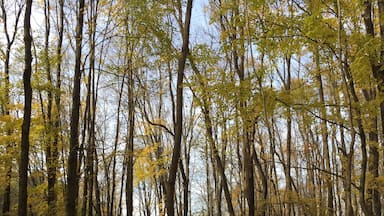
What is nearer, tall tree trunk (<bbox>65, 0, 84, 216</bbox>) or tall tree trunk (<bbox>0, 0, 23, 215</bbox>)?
tall tree trunk (<bbox>65, 0, 84, 216</bbox>)

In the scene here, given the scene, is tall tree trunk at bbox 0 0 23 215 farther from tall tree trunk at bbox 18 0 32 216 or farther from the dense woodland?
tall tree trunk at bbox 18 0 32 216

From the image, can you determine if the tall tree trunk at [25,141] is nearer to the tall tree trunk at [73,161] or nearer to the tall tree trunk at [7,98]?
the tall tree trunk at [73,161]

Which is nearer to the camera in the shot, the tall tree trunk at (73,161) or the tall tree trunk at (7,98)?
the tall tree trunk at (73,161)

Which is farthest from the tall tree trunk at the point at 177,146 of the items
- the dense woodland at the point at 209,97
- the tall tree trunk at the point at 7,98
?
the tall tree trunk at the point at 7,98

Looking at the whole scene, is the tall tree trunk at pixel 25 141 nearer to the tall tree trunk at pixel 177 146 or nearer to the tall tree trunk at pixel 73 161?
the tall tree trunk at pixel 73 161

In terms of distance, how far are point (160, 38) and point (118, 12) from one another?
2791 millimetres

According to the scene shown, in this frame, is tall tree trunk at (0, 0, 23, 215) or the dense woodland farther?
tall tree trunk at (0, 0, 23, 215)

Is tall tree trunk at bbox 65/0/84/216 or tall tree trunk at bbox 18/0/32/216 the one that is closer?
tall tree trunk at bbox 18/0/32/216

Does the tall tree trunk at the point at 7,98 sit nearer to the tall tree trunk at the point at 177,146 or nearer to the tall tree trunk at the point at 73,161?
the tall tree trunk at the point at 73,161

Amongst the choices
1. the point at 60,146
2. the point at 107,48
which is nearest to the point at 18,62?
the point at 107,48

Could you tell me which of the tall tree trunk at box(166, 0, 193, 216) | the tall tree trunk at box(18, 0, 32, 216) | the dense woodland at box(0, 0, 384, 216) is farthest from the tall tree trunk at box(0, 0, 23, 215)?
the tall tree trunk at box(166, 0, 193, 216)

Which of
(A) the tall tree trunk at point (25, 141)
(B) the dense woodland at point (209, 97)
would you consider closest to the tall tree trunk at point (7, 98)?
(B) the dense woodland at point (209, 97)

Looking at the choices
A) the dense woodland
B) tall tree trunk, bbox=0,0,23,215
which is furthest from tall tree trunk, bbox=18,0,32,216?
tall tree trunk, bbox=0,0,23,215

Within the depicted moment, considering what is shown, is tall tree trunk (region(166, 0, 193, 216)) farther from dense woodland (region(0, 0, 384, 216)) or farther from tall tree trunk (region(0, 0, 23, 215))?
tall tree trunk (region(0, 0, 23, 215))
